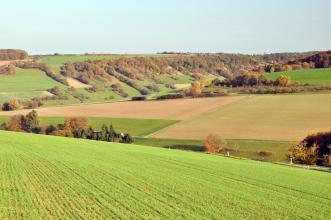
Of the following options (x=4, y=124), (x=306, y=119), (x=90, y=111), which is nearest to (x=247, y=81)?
(x=90, y=111)

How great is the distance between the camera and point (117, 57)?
193625mm

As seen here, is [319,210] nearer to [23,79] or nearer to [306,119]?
[306,119]

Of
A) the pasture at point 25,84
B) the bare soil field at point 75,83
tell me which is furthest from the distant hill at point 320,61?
the pasture at point 25,84

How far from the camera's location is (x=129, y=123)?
85.5 meters

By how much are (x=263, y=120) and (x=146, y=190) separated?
190ft

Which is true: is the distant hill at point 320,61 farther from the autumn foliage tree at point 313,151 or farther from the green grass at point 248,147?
the autumn foliage tree at point 313,151

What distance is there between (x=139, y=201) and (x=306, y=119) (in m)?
60.3

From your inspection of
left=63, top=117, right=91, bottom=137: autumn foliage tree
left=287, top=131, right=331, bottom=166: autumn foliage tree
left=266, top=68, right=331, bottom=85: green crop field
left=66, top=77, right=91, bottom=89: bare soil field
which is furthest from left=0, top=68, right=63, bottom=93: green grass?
left=287, top=131, right=331, bottom=166: autumn foliage tree

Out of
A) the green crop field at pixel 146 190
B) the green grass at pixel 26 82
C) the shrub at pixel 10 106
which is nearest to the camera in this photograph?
the green crop field at pixel 146 190

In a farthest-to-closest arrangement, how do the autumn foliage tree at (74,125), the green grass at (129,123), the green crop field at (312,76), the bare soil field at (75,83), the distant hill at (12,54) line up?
the distant hill at (12,54) < the bare soil field at (75,83) < the green crop field at (312,76) < the autumn foliage tree at (74,125) < the green grass at (129,123)

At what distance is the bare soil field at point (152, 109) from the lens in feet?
302

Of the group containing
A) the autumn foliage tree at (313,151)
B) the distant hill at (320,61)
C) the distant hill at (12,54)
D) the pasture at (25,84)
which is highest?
the distant hill at (12,54)

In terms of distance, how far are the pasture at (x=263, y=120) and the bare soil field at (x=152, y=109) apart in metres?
4.11

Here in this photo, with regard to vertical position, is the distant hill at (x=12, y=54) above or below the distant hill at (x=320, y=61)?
above
